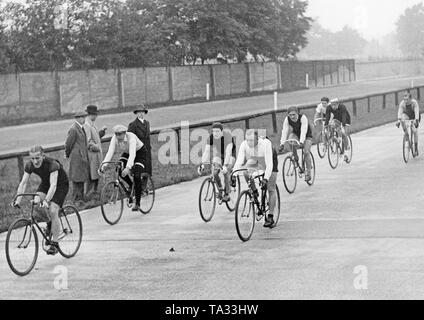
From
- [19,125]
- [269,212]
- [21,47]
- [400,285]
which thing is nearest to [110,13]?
[21,47]

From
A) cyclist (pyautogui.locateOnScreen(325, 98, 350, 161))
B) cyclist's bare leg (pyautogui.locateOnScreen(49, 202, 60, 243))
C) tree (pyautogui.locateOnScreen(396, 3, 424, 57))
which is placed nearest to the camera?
cyclist's bare leg (pyautogui.locateOnScreen(49, 202, 60, 243))

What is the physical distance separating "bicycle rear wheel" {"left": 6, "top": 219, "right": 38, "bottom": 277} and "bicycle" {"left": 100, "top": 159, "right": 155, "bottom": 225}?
3248 millimetres

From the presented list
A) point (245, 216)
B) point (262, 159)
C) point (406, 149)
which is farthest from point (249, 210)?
point (406, 149)

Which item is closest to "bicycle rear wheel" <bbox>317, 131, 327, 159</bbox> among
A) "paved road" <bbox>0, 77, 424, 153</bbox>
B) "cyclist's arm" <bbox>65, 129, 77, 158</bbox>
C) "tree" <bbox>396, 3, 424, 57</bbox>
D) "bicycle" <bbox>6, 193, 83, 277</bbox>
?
"cyclist's arm" <bbox>65, 129, 77, 158</bbox>

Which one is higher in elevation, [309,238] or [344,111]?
[344,111]

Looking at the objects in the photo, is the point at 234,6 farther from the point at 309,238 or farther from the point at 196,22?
the point at 309,238

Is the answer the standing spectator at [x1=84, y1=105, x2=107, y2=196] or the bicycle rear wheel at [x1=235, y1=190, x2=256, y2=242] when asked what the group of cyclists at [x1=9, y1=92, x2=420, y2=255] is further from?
the standing spectator at [x1=84, y1=105, x2=107, y2=196]

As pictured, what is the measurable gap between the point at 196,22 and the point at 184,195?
4203 centimetres

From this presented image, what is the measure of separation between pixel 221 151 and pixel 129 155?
1730 mm

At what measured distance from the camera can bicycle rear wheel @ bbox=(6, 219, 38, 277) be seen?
419 inches

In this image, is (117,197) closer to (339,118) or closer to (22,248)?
(22,248)

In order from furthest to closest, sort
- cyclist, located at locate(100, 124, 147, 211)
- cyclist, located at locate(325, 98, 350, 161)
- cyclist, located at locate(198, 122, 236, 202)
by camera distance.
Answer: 1. cyclist, located at locate(325, 98, 350, 161)
2. cyclist, located at locate(100, 124, 147, 211)
3. cyclist, located at locate(198, 122, 236, 202)

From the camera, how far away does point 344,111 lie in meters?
22.6

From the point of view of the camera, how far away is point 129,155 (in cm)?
1520
